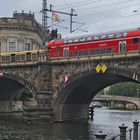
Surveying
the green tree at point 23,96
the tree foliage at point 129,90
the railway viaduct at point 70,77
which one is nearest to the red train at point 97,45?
the railway viaduct at point 70,77

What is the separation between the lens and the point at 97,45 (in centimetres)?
5072

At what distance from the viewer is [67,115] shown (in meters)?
60.2

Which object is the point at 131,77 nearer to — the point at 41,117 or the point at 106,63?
the point at 106,63

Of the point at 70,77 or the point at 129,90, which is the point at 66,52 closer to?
the point at 70,77

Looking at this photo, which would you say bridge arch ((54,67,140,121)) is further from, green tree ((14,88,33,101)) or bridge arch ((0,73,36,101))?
green tree ((14,88,33,101))

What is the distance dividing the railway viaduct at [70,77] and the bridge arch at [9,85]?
173 mm

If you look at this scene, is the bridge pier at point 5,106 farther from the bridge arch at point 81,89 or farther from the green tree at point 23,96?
the bridge arch at point 81,89

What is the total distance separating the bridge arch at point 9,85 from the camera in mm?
62844

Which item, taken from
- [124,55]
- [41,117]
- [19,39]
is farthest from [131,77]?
[19,39]

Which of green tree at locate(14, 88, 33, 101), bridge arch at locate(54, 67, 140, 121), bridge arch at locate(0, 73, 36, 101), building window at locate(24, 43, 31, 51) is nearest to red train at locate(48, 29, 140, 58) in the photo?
bridge arch at locate(54, 67, 140, 121)

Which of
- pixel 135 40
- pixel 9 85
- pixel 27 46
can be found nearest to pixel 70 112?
pixel 9 85

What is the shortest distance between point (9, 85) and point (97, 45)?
31712 millimetres

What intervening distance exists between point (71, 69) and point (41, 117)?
332 inches

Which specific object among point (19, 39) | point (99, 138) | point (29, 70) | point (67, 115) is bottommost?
point (67, 115)
